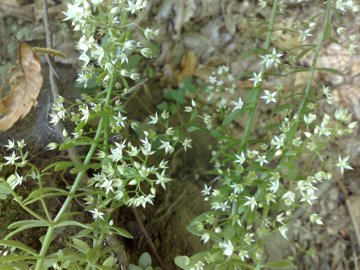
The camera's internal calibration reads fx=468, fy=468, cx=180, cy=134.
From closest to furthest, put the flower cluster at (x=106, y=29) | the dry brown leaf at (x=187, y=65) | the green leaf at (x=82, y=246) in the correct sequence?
the flower cluster at (x=106, y=29) < the green leaf at (x=82, y=246) < the dry brown leaf at (x=187, y=65)

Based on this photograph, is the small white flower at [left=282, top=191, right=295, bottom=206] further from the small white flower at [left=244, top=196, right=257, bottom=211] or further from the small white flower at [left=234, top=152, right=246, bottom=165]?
the small white flower at [left=234, top=152, right=246, bottom=165]

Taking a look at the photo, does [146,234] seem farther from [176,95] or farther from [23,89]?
[176,95]

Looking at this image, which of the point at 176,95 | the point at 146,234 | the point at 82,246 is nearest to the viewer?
the point at 82,246

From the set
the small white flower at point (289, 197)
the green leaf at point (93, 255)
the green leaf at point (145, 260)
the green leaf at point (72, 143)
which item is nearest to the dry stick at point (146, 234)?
the green leaf at point (145, 260)

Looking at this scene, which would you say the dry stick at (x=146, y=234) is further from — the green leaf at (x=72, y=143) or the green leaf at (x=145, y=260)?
the green leaf at (x=72, y=143)

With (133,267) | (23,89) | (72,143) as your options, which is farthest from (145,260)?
(23,89)
